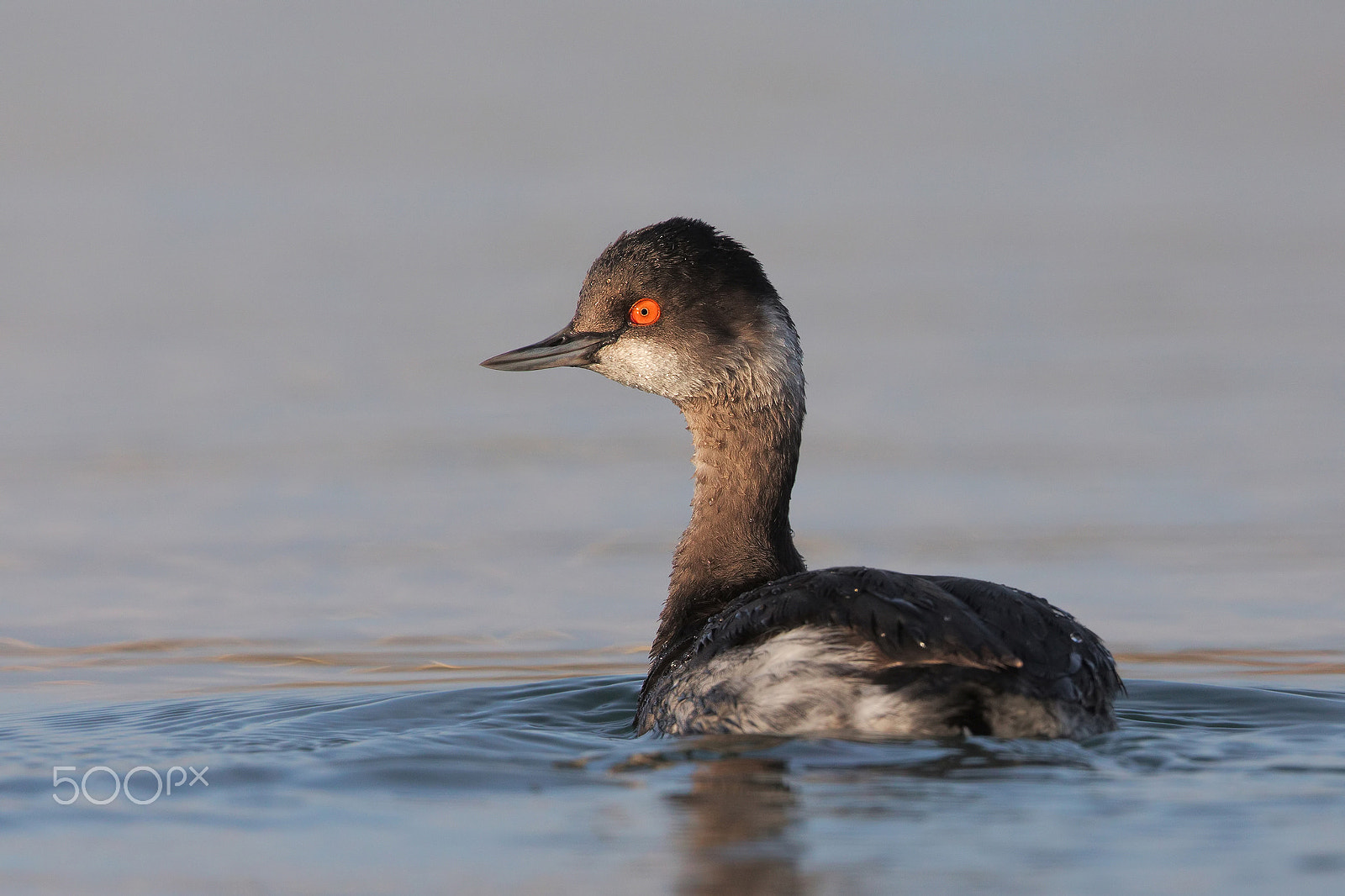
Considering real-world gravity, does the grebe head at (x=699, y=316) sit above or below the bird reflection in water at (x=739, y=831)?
above

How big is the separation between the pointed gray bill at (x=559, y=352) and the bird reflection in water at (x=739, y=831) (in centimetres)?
257

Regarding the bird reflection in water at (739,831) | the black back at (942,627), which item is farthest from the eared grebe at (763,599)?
the bird reflection in water at (739,831)

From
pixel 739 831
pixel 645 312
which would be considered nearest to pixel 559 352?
pixel 645 312

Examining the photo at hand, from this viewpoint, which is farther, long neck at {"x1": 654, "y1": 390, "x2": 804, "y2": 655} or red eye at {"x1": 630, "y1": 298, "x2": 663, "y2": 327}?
red eye at {"x1": 630, "y1": 298, "x2": 663, "y2": 327}

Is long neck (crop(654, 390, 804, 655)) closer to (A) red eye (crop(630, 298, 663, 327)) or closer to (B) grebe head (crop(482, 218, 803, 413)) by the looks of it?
(B) grebe head (crop(482, 218, 803, 413))

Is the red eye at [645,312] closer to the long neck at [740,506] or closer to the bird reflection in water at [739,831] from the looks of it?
the long neck at [740,506]

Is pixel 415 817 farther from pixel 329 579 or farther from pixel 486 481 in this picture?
pixel 486 481

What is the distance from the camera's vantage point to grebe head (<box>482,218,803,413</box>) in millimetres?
8875

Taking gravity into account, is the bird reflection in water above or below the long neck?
below

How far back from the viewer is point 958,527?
1105 cm

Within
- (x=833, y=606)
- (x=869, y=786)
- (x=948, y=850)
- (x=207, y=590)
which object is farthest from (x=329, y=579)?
(x=948, y=850)

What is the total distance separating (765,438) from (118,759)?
297cm

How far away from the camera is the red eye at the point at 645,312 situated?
897 centimetres

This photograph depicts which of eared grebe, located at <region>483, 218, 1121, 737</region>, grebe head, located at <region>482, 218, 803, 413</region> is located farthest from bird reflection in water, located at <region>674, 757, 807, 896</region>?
grebe head, located at <region>482, 218, 803, 413</region>
